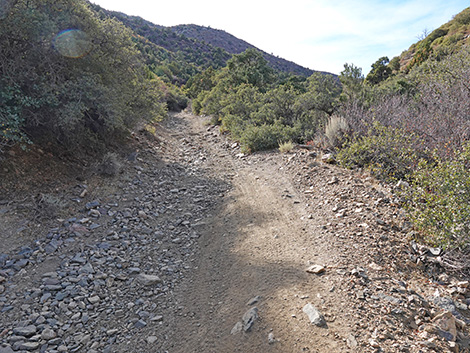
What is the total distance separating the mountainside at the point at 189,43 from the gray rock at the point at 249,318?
45.7 metres

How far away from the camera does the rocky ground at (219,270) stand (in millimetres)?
2523

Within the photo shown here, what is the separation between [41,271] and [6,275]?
0.36 meters

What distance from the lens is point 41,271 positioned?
353 cm

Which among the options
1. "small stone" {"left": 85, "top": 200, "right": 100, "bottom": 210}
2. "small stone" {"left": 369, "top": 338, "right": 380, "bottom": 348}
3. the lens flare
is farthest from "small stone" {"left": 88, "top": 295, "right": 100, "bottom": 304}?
the lens flare

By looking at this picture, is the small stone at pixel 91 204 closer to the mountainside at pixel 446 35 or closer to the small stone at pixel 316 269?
the small stone at pixel 316 269

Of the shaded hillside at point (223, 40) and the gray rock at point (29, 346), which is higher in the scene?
the shaded hillside at point (223, 40)

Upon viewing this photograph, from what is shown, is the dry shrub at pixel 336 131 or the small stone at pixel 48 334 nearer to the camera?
the small stone at pixel 48 334

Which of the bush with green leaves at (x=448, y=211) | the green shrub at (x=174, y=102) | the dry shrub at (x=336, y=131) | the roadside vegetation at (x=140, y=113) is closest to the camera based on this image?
the bush with green leaves at (x=448, y=211)

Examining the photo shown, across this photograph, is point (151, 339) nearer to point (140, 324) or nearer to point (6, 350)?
point (140, 324)

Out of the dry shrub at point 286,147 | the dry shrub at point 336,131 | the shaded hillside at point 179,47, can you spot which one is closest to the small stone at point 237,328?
the dry shrub at point 336,131

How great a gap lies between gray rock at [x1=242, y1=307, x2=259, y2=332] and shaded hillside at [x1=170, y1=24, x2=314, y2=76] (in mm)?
82757

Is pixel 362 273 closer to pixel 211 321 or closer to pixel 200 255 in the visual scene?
pixel 211 321

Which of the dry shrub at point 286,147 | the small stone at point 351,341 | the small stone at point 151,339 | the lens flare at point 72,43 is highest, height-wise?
the lens flare at point 72,43

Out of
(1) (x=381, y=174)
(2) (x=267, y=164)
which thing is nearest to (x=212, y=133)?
(2) (x=267, y=164)
